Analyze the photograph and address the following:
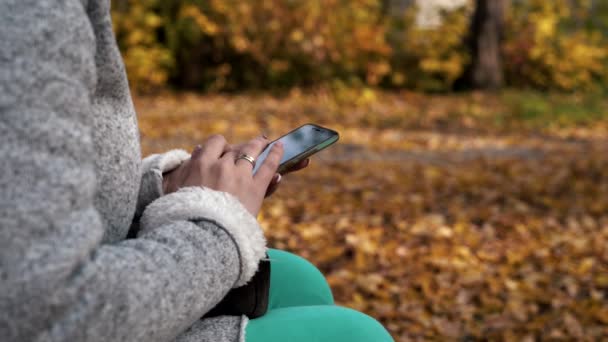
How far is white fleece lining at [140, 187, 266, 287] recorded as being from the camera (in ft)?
3.66

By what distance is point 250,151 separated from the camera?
4.35ft

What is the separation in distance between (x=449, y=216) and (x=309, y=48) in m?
5.90

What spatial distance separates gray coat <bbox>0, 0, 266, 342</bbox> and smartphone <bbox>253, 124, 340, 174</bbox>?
468 mm

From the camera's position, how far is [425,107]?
379 inches

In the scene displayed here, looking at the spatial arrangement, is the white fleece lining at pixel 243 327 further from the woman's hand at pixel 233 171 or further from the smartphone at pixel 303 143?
the smartphone at pixel 303 143

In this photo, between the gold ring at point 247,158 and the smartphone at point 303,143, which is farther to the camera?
the smartphone at point 303,143

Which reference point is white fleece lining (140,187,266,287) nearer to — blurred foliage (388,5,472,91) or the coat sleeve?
the coat sleeve

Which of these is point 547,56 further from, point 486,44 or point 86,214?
point 86,214

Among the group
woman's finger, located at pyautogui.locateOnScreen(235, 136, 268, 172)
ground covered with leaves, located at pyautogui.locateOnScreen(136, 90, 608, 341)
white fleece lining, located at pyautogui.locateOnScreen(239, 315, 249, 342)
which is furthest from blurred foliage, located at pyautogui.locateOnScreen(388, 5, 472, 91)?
white fleece lining, located at pyautogui.locateOnScreen(239, 315, 249, 342)

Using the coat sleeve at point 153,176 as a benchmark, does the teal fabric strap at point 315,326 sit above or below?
below

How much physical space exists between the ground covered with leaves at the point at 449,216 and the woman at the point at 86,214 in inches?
88.4

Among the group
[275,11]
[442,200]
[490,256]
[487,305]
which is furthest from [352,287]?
[275,11]

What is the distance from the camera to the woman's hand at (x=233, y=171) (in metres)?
1.22

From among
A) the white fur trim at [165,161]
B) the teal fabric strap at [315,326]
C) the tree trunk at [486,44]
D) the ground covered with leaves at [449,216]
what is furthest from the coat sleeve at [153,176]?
the tree trunk at [486,44]
